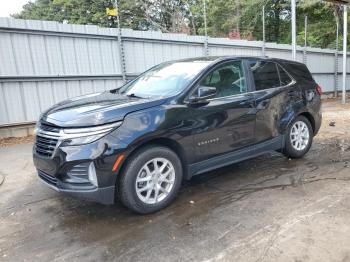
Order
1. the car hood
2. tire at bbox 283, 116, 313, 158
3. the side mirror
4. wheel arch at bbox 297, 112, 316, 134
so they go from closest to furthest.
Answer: the car hood
the side mirror
tire at bbox 283, 116, 313, 158
wheel arch at bbox 297, 112, 316, 134

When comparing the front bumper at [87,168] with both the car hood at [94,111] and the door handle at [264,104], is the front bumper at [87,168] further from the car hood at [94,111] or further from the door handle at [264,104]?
the door handle at [264,104]

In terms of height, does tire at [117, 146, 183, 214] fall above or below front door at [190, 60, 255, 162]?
below

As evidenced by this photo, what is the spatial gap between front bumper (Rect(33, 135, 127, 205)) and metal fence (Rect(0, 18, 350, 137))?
4978mm

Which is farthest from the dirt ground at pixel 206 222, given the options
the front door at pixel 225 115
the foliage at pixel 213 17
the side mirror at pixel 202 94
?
the foliage at pixel 213 17

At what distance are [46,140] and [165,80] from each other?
1.73 meters

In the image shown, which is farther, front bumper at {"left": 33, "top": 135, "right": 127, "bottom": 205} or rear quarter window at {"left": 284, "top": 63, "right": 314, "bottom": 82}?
rear quarter window at {"left": 284, "top": 63, "right": 314, "bottom": 82}

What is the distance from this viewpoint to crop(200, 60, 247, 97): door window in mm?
4420

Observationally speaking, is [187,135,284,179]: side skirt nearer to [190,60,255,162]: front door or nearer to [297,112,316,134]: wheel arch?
[190,60,255,162]: front door

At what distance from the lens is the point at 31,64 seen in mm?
7938

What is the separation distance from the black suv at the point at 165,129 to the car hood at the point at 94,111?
11 millimetres

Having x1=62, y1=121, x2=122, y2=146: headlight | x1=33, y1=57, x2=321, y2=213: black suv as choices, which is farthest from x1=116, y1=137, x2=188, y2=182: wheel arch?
x1=62, y1=121, x2=122, y2=146: headlight

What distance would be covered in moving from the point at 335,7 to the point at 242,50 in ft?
25.4

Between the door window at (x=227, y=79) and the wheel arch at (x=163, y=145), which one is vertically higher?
the door window at (x=227, y=79)

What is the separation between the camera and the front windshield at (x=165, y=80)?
4.27 meters
